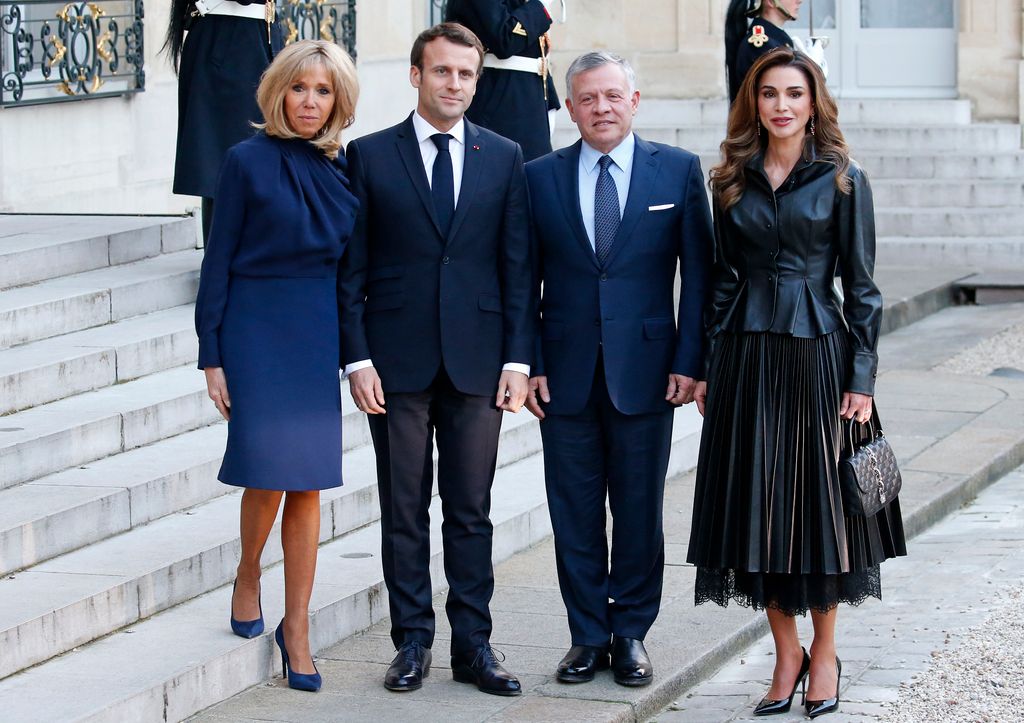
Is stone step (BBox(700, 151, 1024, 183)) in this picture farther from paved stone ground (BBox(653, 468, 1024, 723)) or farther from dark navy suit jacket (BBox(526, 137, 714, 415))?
dark navy suit jacket (BBox(526, 137, 714, 415))

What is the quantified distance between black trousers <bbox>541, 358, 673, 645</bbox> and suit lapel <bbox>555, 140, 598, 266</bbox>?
47cm

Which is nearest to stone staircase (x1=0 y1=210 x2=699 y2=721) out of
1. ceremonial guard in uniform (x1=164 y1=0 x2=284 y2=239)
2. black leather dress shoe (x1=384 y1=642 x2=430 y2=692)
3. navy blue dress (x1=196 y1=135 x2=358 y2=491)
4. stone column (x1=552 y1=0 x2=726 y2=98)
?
black leather dress shoe (x1=384 y1=642 x2=430 y2=692)

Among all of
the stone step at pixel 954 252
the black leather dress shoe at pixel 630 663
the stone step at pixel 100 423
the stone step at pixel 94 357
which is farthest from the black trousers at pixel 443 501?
the stone step at pixel 954 252

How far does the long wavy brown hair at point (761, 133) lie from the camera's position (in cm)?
520

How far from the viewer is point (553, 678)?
5523mm

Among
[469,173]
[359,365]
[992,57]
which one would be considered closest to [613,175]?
[469,173]

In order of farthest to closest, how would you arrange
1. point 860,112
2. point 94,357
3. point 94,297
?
point 860,112 → point 94,297 → point 94,357

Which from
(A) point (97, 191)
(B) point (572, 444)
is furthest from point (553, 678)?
(A) point (97, 191)

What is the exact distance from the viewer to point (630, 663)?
5445 mm

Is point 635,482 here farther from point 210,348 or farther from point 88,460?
point 88,460

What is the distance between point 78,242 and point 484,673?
3.52 metres

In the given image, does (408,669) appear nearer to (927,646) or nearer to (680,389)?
(680,389)

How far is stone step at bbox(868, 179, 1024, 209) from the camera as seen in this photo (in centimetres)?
1518

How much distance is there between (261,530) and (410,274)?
0.87 metres
